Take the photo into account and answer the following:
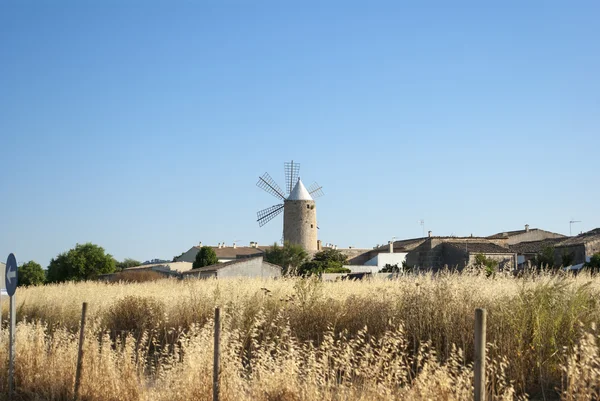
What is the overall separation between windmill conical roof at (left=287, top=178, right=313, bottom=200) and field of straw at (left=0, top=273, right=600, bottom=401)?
53.6 meters

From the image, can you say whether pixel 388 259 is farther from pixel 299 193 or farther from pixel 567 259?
pixel 567 259

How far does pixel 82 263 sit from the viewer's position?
61219 millimetres

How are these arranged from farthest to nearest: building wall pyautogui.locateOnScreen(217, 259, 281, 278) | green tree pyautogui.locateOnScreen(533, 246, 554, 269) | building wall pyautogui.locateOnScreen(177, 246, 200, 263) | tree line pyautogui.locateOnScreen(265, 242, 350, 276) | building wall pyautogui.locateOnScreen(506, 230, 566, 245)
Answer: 1. building wall pyautogui.locateOnScreen(177, 246, 200, 263)
2. building wall pyautogui.locateOnScreen(506, 230, 566, 245)
3. tree line pyautogui.locateOnScreen(265, 242, 350, 276)
4. green tree pyautogui.locateOnScreen(533, 246, 554, 269)
5. building wall pyautogui.locateOnScreen(217, 259, 281, 278)

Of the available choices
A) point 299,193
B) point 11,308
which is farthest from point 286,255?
point 11,308

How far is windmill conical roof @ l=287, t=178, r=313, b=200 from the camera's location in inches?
2724

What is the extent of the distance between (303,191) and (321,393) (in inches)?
2477

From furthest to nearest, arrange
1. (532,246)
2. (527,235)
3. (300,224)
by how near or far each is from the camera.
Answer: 1. (300,224)
2. (527,235)
3. (532,246)

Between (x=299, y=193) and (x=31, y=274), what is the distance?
2973cm

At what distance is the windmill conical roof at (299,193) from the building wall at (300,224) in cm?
47

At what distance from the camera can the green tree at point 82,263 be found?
61188 millimetres

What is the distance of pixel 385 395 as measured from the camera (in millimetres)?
7066

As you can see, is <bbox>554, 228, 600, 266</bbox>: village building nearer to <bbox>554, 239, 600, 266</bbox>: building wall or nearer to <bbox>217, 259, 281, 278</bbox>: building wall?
<bbox>554, 239, 600, 266</bbox>: building wall

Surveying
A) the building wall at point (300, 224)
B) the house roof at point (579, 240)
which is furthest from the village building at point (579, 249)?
the building wall at point (300, 224)

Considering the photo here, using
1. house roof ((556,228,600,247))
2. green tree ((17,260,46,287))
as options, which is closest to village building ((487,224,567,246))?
house roof ((556,228,600,247))
